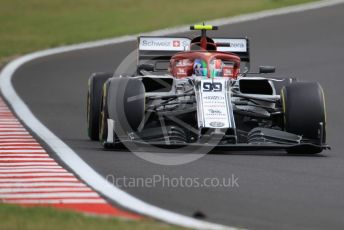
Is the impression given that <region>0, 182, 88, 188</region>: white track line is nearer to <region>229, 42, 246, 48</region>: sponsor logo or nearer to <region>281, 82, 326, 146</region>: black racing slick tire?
<region>281, 82, 326, 146</region>: black racing slick tire

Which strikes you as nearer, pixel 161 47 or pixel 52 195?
pixel 52 195

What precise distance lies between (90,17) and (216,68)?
19.5m

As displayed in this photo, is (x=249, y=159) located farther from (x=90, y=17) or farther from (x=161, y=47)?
(x=90, y=17)

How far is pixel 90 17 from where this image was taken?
32875 mm

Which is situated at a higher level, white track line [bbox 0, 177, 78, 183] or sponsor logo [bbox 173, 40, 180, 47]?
sponsor logo [bbox 173, 40, 180, 47]

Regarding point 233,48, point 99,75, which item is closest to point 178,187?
point 99,75

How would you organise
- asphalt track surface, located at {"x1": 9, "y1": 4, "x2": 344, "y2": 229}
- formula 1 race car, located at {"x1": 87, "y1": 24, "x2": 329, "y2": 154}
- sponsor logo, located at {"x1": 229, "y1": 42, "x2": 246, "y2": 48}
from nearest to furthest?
asphalt track surface, located at {"x1": 9, "y1": 4, "x2": 344, "y2": 229}
formula 1 race car, located at {"x1": 87, "y1": 24, "x2": 329, "y2": 154}
sponsor logo, located at {"x1": 229, "y1": 42, "x2": 246, "y2": 48}

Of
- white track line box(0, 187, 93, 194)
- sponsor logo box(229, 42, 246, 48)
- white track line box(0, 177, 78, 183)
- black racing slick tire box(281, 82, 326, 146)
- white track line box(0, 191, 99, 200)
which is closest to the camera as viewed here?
white track line box(0, 191, 99, 200)

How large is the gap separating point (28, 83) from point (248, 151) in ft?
32.3

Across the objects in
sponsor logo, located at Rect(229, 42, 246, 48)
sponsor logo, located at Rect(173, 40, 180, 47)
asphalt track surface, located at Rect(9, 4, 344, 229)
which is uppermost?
sponsor logo, located at Rect(173, 40, 180, 47)

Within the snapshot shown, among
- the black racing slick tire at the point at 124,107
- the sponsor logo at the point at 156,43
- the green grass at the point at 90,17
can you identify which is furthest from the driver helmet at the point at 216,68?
the green grass at the point at 90,17

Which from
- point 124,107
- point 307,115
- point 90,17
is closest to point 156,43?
point 124,107

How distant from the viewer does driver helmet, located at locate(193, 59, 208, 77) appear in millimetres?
13672

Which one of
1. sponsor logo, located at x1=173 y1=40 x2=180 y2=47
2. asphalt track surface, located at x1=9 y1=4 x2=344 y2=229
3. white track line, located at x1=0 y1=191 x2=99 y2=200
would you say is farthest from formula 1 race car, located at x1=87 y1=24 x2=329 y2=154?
white track line, located at x1=0 y1=191 x2=99 y2=200
